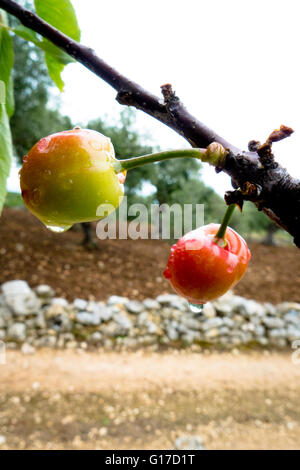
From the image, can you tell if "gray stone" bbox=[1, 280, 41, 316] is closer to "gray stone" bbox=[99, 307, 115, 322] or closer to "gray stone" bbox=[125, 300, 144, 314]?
"gray stone" bbox=[99, 307, 115, 322]

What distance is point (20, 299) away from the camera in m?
5.58

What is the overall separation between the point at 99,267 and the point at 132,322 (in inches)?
71.8

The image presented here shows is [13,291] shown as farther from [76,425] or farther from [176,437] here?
[176,437]

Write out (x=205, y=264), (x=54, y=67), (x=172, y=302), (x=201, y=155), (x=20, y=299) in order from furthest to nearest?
(x=172, y=302), (x=20, y=299), (x=54, y=67), (x=205, y=264), (x=201, y=155)

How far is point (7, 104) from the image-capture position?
0.73 metres

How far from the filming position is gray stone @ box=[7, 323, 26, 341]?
17.0 feet

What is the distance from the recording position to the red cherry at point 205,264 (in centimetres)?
53

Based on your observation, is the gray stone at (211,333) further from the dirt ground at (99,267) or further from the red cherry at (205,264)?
the red cherry at (205,264)

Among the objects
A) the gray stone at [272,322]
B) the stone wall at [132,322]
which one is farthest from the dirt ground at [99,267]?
the gray stone at [272,322]

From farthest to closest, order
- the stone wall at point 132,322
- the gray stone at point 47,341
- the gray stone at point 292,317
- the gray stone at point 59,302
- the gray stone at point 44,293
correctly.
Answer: the gray stone at point 292,317 → the gray stone at point 44,293 → the gray stone at point 59,302 → the stone wall at point 132,322 → the gray stone at point 47,341

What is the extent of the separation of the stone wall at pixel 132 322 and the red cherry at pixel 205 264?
5.00 meters

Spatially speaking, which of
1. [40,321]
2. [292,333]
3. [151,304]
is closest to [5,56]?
[40,321]

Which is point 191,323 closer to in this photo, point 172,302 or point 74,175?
point 172,302
